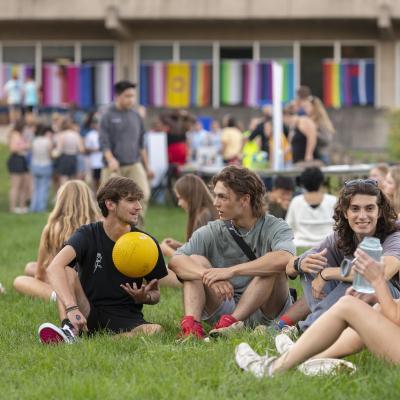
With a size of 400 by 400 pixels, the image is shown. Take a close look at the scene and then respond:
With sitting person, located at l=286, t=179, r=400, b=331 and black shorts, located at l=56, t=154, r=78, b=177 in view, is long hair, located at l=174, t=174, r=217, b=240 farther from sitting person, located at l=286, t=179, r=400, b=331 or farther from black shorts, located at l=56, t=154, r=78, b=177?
black shorts, located at l=56, t=154, r=78, b=177

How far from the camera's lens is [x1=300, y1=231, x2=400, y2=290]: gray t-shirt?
7.07 meters

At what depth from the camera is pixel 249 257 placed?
811 centimetres

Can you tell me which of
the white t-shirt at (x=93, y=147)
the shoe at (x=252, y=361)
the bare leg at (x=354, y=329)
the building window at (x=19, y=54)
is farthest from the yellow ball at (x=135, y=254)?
the building window at (x=19, y=54)

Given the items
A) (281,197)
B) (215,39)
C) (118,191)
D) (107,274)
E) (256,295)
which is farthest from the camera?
(215,39)

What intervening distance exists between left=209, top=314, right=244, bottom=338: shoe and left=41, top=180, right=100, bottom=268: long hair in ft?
7.16

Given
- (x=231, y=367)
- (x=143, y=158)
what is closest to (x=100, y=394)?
(x=231, y=367)

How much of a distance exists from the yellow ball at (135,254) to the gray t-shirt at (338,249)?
1.21 metres

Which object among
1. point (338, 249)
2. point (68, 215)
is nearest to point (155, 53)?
point (68, 215)

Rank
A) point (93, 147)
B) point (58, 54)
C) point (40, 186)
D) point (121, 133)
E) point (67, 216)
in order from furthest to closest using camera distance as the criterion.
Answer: point (58, 54)
point (93, 147)
point (40, 186)
point (121, 133)
point (67, 216)

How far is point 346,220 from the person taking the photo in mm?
7168

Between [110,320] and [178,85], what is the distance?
28.1 metres

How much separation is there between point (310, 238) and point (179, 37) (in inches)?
940

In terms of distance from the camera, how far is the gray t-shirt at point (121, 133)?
1501cm

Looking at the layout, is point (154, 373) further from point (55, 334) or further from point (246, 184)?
point (246, 184)
